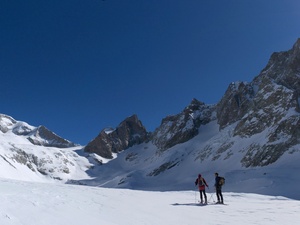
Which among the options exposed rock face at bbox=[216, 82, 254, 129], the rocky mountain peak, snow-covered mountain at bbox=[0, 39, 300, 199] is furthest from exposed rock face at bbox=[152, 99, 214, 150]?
the rocky mountain peak

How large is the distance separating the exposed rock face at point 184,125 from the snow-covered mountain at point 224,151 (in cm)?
48

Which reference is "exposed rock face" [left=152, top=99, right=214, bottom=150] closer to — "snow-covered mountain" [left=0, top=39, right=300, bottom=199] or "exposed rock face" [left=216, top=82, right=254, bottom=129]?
"snow-covered mountain" [left=0, top=39, right=300, bottom=199]

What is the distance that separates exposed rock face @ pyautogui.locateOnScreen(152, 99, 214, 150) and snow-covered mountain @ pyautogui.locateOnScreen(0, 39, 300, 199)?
0.48 m

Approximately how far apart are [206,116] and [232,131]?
49.8m

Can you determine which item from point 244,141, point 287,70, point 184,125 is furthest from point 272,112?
point 184,125

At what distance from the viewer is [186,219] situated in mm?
10570

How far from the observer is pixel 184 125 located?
138m

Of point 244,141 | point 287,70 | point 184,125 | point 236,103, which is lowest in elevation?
point 244,141

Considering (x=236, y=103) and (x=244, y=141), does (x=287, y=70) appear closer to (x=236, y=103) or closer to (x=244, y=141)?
(x=236, y=103)

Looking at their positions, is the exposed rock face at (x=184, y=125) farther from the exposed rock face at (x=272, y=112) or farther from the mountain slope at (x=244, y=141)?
the exposed rock face at (x=272, y=112)

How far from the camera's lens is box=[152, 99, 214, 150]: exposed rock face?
132375 mm

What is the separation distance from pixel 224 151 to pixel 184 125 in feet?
178

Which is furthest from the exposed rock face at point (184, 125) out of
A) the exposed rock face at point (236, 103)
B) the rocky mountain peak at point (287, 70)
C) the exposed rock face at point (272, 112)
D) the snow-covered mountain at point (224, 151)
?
the rocky mountain peak at point (287, 70)

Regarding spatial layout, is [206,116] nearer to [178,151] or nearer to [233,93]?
[233,93]
